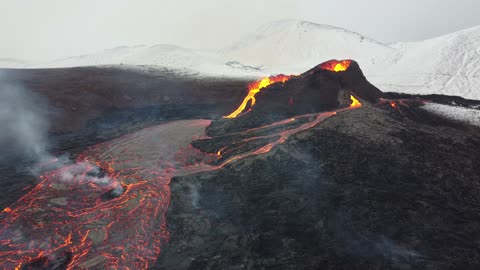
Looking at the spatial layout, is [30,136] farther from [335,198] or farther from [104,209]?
[335,198]

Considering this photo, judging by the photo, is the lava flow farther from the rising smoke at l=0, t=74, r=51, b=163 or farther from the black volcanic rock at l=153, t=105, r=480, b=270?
the rising smoke at l=0, t=74, r=51, b=163

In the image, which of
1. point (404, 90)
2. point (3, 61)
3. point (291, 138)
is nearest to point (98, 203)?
point (291, 138)

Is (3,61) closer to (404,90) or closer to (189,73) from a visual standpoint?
(189,73)

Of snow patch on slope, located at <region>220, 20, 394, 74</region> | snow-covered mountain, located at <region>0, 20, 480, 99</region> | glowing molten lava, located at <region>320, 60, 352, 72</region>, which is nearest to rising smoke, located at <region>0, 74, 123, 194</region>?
glowing molten lava, located at <region>320, 60, 352, 72</region>

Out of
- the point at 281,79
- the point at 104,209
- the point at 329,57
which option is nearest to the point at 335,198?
the point at 104,209

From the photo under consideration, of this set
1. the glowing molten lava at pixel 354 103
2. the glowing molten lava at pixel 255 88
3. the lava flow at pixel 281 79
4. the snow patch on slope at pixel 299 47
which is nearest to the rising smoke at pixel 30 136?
the lava flow at pixel 281 79
